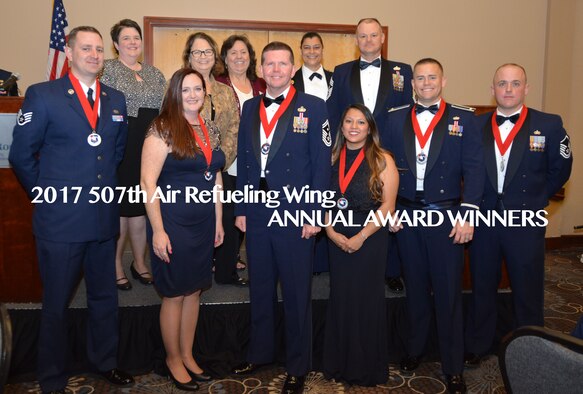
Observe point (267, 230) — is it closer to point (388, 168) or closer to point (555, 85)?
point (388, 168)

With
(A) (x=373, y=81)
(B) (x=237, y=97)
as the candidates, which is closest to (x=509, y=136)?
(A) (x=373, y=81)

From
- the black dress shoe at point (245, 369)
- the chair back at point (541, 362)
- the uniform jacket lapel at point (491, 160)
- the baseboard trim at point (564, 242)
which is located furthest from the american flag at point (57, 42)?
the baseboard trim at point (564, 242)

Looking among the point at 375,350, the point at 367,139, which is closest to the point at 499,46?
the point at 367,139

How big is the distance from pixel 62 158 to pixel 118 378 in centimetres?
143

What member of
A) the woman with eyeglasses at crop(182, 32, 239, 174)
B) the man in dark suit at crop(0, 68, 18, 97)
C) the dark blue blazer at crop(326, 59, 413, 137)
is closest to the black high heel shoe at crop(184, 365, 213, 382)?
the woman with eyeglasses at crop(182, 32, 239, 174)

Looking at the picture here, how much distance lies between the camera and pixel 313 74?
436cm

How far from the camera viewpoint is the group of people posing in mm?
2848

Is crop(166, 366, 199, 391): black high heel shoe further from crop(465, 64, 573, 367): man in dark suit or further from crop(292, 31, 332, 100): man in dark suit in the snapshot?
crop(292, 31, 332, 100): man in dark suit

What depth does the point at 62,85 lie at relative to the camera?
2838 mm

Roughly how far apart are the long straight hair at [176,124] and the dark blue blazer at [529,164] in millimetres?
1908

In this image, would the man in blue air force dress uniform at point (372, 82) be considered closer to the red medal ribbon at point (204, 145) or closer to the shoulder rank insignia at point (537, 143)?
the shoulder rank insignia at point (537, 143)

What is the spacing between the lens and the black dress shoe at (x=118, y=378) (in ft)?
10.6

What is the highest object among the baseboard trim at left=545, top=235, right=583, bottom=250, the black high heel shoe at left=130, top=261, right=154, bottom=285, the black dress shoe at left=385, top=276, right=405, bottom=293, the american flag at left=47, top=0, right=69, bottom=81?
the american flag at left=47, top=0, right=69, bottom=81

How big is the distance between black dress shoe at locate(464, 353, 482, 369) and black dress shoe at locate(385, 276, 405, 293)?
653 millimetres
